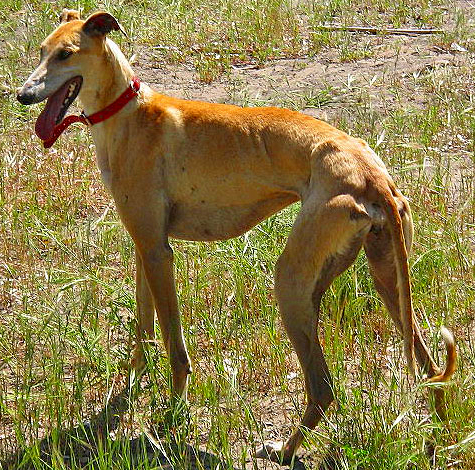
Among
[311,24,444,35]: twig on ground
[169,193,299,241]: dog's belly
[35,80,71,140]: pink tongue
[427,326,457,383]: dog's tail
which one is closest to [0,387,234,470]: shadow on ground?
[169,193,299,241]: dog's belly

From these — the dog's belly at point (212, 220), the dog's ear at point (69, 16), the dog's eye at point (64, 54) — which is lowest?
the dog's belly at point (212, 220)

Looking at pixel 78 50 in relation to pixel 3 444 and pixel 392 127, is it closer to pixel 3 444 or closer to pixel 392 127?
pixel 3 444

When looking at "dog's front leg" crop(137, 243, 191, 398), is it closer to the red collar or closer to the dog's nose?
the red collar

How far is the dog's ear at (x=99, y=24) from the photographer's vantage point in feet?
17.9

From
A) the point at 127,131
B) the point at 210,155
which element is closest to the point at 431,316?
the point at 210,155

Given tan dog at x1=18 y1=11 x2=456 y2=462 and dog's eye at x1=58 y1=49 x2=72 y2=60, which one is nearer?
tan dog at x1=18 y1=11 x2=456 y2=462

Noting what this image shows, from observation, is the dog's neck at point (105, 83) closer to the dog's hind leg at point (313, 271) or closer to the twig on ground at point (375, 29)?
the dog's hind leg at point (313, 271)

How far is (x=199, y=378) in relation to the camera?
5582 millimetres

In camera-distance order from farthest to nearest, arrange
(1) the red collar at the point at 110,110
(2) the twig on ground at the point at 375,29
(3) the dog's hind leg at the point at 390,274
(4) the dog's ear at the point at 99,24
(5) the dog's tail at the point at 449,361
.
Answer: (2) the twig on ground at the point at 375,29 → (1) the red collar at the point at 110,110 → (4) the dog's ear at the point at 99,24 → (3) the dog's hind leg at the point at 390,274 → (5) the dog's tail at the point at 449,361

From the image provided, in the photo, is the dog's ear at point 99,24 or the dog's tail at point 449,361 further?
the dog's ear at point 99,24

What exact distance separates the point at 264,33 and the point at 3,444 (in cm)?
725

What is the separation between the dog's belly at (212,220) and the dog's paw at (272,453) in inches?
46.1

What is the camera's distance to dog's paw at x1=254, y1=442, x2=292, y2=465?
4984 mm

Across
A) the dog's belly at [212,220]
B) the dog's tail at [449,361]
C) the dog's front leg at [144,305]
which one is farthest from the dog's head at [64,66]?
the dog's tail at [449,361]
